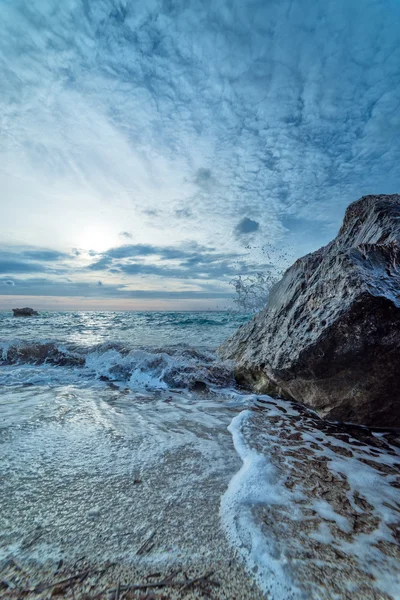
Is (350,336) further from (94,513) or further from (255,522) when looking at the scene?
(94,513)

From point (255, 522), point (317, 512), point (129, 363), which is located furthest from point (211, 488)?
point (129, 363)

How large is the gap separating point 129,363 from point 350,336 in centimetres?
436

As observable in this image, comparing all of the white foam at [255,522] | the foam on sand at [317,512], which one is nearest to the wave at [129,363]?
the foam on sand at [317,512]

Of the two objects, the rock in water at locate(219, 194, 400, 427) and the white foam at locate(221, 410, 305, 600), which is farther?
the rock in water at locate(219, 194, 400, 427)

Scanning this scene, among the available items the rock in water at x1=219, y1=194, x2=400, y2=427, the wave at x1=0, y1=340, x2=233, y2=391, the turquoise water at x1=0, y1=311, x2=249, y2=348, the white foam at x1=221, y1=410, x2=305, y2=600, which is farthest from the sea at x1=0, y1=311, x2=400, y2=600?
the turquoise water at x1=0, y1=311, x2=249, y2=348

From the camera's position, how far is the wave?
5.17m

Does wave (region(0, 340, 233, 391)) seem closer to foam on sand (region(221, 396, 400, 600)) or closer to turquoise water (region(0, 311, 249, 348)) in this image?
turquoise water (region(0, 311, 249, 348))

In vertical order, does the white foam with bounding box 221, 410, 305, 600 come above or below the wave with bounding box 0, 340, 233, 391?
above

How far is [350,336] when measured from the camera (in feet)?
9.46

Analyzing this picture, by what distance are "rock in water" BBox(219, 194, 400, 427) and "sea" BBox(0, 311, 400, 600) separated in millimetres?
319

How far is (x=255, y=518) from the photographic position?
160 cm

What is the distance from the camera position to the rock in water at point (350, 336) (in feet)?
9.25

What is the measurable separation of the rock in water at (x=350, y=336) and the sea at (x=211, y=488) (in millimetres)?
319

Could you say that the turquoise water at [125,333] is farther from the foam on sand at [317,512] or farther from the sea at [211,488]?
the foam on sand at [317,512]
